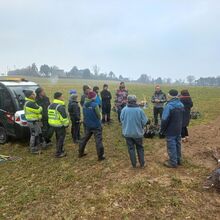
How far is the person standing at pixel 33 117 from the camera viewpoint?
834cm

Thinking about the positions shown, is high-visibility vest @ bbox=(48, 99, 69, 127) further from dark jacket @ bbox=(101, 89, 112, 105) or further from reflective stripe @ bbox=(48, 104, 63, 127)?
dark jacket @ bbox=(101, 89, 112, 105)

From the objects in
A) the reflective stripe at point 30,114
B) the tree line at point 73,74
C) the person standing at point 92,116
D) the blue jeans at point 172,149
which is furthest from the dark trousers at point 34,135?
the tree line at point 73,74

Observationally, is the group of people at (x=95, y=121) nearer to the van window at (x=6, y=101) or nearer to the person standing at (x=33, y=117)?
the person standing at (x=33, y=117)

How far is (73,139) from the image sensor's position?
991cm

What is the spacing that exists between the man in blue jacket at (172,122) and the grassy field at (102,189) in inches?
14.7

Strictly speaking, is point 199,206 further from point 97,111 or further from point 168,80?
point 168,80

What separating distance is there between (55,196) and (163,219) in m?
2.22

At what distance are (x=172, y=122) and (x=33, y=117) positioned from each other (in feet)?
13.3

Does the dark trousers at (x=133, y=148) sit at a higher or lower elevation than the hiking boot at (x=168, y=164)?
higher

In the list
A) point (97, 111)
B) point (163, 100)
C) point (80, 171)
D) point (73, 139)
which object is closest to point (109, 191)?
point (80, 171)

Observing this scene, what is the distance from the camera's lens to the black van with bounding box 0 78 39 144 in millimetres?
9047

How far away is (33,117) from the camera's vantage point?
844 centimetres

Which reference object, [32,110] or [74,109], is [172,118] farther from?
[32,110]

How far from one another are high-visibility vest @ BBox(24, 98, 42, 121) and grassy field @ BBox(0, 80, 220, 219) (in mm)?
1162
